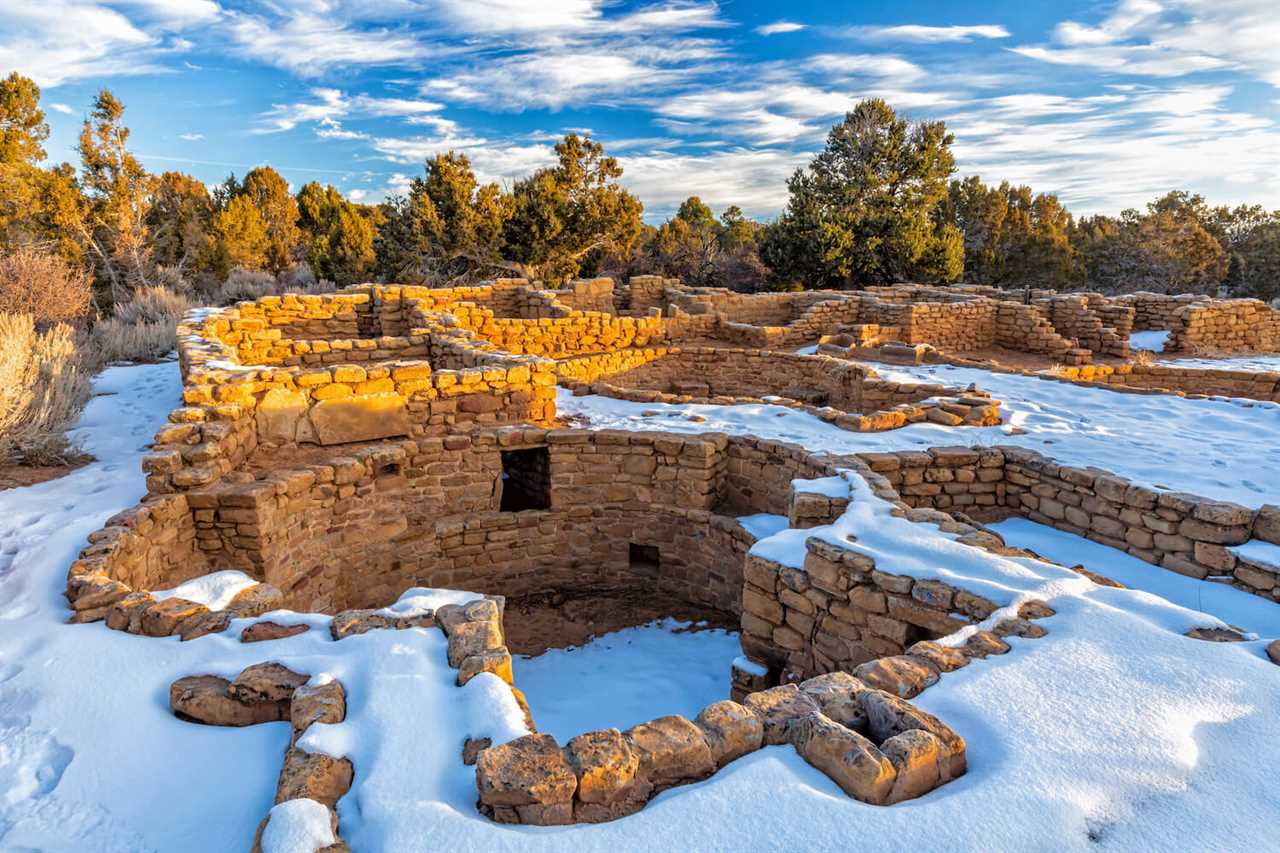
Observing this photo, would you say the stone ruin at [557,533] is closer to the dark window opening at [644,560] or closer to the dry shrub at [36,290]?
the dark window opening at [644,560]

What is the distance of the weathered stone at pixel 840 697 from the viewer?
256 cm

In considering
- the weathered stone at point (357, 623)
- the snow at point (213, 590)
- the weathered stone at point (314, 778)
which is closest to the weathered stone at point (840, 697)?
the weathered stone at point (314, 778)

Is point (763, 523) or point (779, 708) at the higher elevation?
point (779, 708)

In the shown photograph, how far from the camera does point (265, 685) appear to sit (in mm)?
2773

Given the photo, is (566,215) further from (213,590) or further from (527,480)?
(213,590)

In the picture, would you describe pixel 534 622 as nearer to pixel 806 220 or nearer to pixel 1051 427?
pixel 1051 427

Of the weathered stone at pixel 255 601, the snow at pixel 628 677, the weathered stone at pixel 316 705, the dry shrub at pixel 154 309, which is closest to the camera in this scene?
the weathered stone at pixel 316 705

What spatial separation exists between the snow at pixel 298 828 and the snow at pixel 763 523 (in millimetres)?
4665

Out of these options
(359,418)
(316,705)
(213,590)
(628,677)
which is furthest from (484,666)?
(359,418)

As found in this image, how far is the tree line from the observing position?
883 inches

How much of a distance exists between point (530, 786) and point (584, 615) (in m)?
5.15

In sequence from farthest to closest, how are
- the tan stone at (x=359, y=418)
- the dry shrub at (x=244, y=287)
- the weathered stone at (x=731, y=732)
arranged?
1. the dry shrub at (x=244, y=287)
2. the tan stone at (x=359, y=418)
3. the weathered stone at (x=731, y=732)

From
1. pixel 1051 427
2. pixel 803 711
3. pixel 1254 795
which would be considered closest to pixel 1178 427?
pixel 1051 427

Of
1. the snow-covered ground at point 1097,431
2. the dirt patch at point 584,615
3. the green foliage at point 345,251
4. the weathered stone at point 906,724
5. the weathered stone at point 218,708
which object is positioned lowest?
the dirt patch at point 584,615
